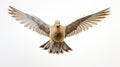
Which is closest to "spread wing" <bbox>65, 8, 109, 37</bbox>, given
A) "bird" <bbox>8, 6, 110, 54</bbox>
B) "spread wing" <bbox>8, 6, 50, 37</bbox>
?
"bird" <bbox>8, 6, 110, 54</bbox>

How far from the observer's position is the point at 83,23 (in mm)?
1813

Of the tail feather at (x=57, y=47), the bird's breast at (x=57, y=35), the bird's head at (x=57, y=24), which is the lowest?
the tail feather at (x=57, y=47)

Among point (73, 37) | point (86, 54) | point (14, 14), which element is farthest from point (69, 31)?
point (14, 14)

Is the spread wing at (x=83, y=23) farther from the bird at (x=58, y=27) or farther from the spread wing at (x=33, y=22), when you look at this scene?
Result: the spread wing at (x=33, y=22)

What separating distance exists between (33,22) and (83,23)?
274 mm

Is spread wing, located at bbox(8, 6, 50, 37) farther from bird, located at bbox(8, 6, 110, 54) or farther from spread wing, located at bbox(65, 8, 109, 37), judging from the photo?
spread wing, located at bbox(65, 8, 109, 37)

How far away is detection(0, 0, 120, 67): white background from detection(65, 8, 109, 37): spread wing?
2 centimetres

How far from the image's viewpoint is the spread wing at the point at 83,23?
1812mm

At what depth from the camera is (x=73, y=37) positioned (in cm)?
181

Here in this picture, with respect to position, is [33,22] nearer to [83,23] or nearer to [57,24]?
[57,24]

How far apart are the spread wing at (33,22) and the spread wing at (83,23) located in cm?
12

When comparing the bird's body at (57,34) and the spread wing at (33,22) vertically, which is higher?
the spread wing at (33,22)

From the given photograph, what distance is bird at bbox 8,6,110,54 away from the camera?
5.91 ft

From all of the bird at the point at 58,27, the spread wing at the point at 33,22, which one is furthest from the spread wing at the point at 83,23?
the spread wing at the point at 33,22
